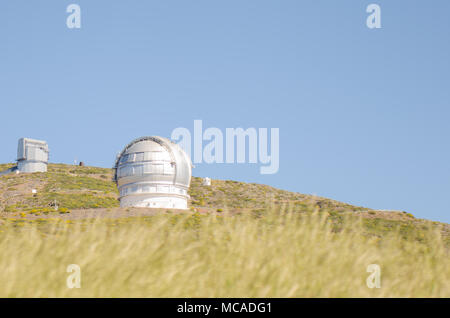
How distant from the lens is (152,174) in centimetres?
4706

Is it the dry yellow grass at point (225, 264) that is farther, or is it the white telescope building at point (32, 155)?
the white telescope building at point (32, 155)

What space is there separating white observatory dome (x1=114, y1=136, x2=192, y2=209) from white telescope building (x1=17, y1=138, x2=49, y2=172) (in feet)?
129

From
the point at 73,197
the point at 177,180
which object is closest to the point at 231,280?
the point at 177,180

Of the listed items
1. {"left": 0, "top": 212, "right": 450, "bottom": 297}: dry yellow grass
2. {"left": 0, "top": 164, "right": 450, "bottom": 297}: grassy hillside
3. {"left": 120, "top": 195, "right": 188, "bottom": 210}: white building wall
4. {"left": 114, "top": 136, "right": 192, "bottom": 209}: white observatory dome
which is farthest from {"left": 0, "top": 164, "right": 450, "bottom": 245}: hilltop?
{"left": 0, "top": 212, "right": 450, "bottom": 297}: dry yellow grass

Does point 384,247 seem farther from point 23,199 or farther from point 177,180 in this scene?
point 23,199

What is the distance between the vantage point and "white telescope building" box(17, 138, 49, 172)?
8292cm

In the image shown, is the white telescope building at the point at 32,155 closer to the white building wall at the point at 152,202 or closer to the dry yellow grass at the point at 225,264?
the white building wall at the point at 152,202

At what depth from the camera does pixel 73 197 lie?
228 feet

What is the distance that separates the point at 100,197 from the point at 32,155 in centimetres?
2024

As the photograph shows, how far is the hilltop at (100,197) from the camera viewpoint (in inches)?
2233

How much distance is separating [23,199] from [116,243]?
6664 cm

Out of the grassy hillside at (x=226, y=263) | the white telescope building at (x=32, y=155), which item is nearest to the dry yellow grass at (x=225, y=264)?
the grassy hillside at (x=226, y=263)

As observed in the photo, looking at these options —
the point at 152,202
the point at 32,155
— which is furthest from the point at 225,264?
the point at 32,155

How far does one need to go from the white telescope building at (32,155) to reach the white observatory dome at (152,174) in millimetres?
39470
